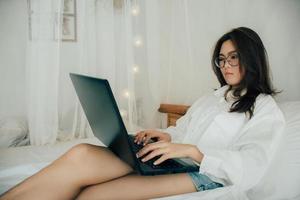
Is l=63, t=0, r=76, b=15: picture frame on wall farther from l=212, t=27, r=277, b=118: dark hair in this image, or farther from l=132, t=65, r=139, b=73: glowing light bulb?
l=212, t=27, r=277, b=118: dark hair

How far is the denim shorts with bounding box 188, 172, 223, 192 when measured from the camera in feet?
2.97

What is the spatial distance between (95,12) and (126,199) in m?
1.18

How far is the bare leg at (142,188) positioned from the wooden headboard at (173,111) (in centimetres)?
85

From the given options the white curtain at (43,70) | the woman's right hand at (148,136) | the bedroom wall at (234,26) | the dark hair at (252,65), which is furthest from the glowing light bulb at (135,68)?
the dark hair at (252,65)

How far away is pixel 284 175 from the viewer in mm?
942

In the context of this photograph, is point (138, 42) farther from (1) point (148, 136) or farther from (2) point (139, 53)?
(1) point (148, 136)

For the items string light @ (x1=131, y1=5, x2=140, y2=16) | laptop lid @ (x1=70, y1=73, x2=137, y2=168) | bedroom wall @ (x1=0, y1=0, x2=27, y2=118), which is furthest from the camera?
bedroom wall @ (x1=0, y1=0, x2=27, y2=118)

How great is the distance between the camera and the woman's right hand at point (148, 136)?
1.12 metres

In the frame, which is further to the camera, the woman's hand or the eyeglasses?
the eyeglasses

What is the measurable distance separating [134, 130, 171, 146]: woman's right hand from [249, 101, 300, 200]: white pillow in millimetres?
416

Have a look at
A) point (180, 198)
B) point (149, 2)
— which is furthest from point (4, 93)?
point (180, 198)

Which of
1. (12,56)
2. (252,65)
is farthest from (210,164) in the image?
(12,56)

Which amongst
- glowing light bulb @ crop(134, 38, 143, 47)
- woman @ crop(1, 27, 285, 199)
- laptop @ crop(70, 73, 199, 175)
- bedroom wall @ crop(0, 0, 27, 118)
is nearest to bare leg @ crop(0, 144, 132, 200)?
woman @ crop(1, 27, 285, 199)

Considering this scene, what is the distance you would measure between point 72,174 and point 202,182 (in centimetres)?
41
